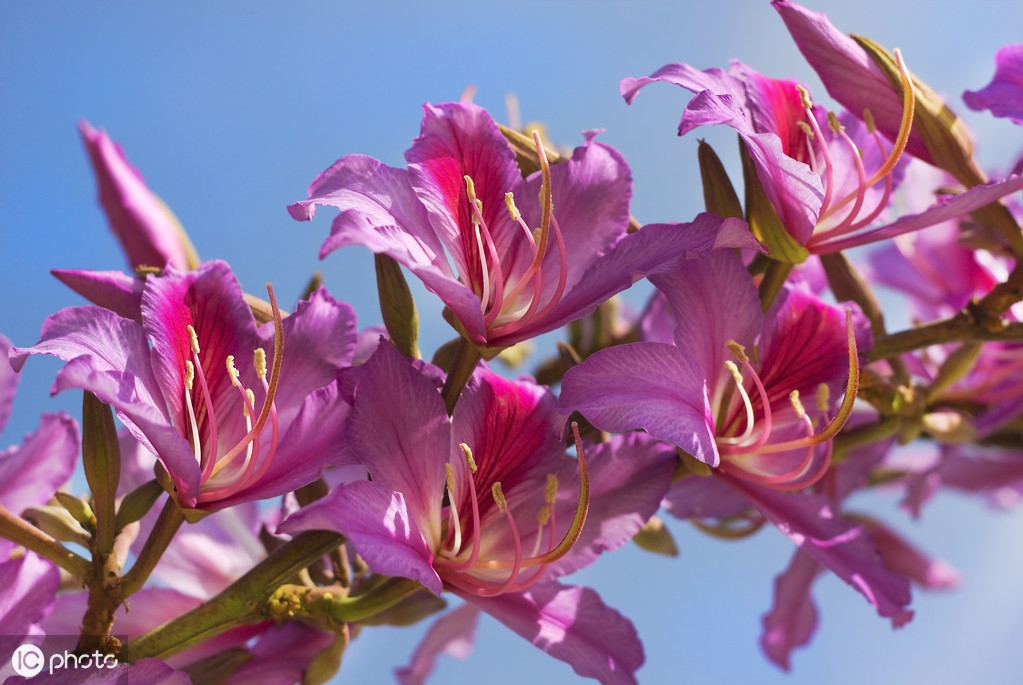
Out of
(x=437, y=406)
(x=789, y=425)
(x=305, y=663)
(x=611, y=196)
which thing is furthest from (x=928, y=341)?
(x=305, y=663)

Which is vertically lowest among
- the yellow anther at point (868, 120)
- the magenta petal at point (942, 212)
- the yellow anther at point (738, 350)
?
the yellow anther at point (738, 350)

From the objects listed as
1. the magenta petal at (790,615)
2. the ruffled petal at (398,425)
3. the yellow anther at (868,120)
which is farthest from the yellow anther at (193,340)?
the magenta petal at (790,615)

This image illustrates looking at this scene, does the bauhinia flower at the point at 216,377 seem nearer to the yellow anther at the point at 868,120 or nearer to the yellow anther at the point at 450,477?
the yellow anther at the point at 450,477

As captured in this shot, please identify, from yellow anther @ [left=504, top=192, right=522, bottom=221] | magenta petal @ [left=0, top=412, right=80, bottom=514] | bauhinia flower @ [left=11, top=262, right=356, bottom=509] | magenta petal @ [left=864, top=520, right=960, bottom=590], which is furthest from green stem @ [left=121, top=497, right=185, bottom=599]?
magenta petal @ [left=864, top=520, right=960, bottom=590]

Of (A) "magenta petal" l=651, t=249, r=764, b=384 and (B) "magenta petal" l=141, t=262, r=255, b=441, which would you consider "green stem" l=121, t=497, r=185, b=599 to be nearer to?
(B) "magenta petal" l=141, t=262, r=255, b=441

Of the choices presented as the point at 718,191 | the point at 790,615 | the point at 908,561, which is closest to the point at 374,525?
the point at 718,191

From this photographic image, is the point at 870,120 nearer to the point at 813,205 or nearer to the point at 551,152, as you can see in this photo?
the point at 813,205

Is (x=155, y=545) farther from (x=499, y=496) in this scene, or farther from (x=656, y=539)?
(x=656, y=539)

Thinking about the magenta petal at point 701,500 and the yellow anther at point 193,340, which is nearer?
the yellow anther at point 193,340
